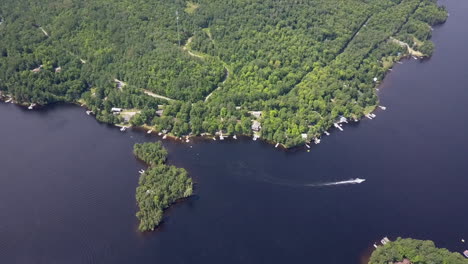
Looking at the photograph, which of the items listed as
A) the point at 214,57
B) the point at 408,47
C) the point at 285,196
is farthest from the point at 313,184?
the point at 408,47

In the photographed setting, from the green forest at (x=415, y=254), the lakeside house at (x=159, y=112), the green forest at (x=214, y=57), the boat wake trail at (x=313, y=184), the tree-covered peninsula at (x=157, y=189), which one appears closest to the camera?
the green forest at (x=415, y=254)

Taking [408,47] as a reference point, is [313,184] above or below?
below

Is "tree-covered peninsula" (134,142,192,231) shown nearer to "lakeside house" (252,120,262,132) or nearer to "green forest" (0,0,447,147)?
"green forest" (0,0,447,147)

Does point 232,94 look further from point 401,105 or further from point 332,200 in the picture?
point 401,105

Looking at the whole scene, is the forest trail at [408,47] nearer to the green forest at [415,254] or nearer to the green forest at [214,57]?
the green forest at [214,57]

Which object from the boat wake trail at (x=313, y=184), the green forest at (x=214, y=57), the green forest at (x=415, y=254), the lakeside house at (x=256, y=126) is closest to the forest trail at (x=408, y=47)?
the green forest at (x=214, y=57)

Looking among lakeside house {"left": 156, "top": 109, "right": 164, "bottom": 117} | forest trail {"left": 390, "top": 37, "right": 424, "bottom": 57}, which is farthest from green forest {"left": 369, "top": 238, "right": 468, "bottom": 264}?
forest trail {"left": 390, "top": 37, "right": 424, "bottom": 57}

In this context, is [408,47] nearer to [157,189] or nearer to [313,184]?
[313,184]
